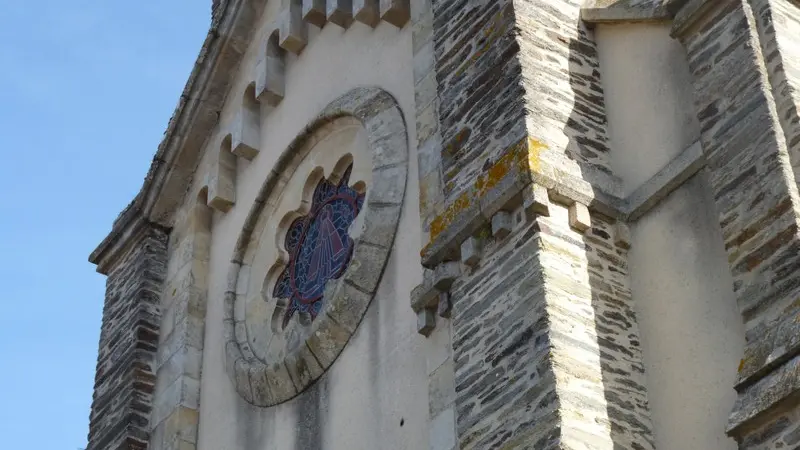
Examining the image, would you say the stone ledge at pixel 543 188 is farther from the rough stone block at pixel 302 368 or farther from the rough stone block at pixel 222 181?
the rough stone block at pixel 222 181

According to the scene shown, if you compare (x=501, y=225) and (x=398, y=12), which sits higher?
(x=398, y=12)

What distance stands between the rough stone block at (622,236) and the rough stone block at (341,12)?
13.6 feet

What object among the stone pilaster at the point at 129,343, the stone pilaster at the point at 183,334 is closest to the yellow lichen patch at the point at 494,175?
the stone pilaster at the point at 183,334

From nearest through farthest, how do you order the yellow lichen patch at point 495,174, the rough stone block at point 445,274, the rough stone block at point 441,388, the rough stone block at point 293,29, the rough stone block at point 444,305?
the yellow lichen patch at point 495,174 < the rough stone block at point 441,388 < the rough stone block at point 445,274 < the rough stone block at point 444,305 < the rough stone block at point 293,29

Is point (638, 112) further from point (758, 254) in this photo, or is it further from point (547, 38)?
point (758, 254)

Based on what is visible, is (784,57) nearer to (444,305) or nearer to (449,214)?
(449,214)

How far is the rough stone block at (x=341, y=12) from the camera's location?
37.6 feet

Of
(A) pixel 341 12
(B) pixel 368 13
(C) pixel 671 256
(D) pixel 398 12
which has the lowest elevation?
(C) pixel 671 256

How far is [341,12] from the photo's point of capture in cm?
1145

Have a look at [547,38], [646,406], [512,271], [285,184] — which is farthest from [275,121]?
[646,406]

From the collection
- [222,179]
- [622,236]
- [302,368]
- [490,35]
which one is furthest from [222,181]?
[622,236]

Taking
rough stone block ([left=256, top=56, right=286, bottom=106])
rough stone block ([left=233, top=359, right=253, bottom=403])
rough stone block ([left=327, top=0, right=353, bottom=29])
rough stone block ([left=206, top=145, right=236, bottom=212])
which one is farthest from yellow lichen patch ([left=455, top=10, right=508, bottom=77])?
rough stone block ([left=206, top=145, right=236, bottom=212])

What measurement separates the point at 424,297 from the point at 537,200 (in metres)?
1.24

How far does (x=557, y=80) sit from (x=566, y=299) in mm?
1676
